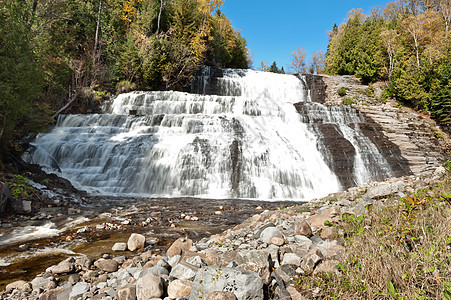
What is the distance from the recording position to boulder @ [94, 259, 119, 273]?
3893 mm

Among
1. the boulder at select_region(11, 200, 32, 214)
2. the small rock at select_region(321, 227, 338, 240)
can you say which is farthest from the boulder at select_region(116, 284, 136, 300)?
the boulder at select_region(11, 200, 32, 214)

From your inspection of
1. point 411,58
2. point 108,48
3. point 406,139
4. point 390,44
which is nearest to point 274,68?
point 390,44

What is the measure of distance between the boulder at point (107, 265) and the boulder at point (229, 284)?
2166 millimetres

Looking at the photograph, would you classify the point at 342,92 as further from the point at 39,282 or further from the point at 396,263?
the point at 39,282

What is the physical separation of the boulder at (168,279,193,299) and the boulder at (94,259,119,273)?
1836 millimetres

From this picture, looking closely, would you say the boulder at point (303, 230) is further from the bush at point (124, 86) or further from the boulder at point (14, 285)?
the bush at point (124, 86)

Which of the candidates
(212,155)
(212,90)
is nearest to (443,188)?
(212,155)

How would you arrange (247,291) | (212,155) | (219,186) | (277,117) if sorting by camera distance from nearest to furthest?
(247,291) → (219,186) → (212,155) → (277,117)

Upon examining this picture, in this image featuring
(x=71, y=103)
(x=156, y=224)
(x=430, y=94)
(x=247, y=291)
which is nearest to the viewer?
(x=247, y=291)

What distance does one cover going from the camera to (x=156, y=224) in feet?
22.3

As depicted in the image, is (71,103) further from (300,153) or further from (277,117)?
(300,153)

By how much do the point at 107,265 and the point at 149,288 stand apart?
5.85 ft

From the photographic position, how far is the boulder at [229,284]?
2318mm

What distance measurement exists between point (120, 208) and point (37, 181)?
388 cm
